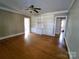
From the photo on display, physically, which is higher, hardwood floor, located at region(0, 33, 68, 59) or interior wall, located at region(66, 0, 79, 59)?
interior wall, located at region(66, 0, 79, 59)

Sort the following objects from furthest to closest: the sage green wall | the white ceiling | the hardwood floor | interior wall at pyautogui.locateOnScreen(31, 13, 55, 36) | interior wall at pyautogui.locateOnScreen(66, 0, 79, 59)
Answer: interior wall at pyautogui.locateOnScreen(31, 13, 55, 36) < the sage green wall < the white ceiling < the hardwood floor < interior wall at pyautogui.locateOnScreen(66, 0, 79, 59)

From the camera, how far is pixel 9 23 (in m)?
5.76

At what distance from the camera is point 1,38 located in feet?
16.4

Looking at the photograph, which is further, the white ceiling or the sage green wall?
the sage green wall

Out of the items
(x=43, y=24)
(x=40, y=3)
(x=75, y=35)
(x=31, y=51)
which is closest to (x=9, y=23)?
(x=40, y=3)

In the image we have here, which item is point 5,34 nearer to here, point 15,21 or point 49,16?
point 15,21

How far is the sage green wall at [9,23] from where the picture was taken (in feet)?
16.7

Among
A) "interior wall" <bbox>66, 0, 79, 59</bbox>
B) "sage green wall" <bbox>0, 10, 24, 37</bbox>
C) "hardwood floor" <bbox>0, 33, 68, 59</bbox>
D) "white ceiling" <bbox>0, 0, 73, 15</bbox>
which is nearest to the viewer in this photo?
"interior wall" <bbox>66, 0, 79, 59</bbox>

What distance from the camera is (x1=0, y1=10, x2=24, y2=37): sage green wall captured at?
5.09m

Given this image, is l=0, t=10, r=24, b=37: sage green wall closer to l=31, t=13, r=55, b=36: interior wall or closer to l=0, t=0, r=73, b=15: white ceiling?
l=0, t=0, r=73, b=15: white ceiling

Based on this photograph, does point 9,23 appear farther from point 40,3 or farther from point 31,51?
point 31,51

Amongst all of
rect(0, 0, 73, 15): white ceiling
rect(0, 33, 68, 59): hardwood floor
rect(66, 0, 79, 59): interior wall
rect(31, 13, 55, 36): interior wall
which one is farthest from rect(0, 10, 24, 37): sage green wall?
rect(66, 0, 79, 59): interior wall

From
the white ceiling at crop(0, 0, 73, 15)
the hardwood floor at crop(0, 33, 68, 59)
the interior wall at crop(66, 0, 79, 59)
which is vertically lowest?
the hardwood floor at crop(0, 33, 68, 59)

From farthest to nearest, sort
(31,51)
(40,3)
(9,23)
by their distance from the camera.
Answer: (9,23) → (40,3) → (31,51)
